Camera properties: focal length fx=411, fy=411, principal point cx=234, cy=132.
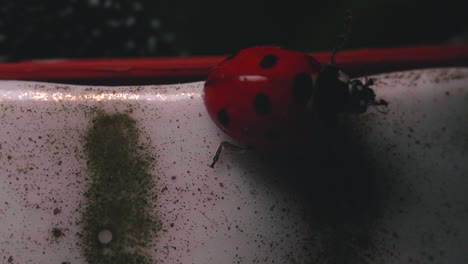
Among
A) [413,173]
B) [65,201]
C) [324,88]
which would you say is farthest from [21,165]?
[413,173]

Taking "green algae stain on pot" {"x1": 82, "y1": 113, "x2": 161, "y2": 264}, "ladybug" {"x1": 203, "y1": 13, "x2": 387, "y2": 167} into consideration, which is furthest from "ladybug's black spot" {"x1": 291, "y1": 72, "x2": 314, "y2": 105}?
"green algae stain on pot" {"x1": 82, "y1": 113, "x2": 161, "y2": 264}

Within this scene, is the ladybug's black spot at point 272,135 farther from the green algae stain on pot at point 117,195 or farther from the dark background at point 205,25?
the dark background at point 205,25

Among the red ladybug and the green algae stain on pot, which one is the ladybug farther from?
the green algae stain on pot

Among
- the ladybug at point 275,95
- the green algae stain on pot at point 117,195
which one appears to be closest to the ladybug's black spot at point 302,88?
the ladybug at point 275,95

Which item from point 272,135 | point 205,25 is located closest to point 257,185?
point 272,135

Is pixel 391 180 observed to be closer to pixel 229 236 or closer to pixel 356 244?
pixel 356 244

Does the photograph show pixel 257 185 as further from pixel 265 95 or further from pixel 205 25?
pixel 205 25
